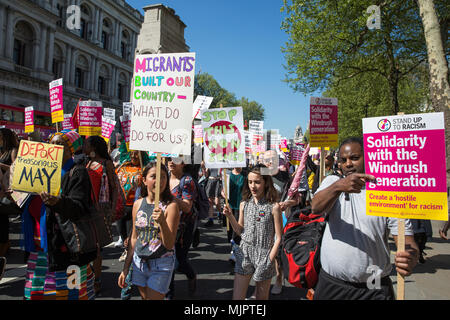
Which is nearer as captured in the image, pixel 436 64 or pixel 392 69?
pixel 436 64

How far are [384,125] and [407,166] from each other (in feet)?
0.91

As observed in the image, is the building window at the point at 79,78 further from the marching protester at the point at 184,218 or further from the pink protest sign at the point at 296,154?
the marching protester at the point at 184,218

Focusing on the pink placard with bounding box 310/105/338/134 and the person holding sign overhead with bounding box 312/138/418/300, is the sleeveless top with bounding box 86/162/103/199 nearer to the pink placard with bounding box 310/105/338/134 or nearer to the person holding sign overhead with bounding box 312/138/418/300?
the person holding sign overhead with bounding box 312/138/418/300

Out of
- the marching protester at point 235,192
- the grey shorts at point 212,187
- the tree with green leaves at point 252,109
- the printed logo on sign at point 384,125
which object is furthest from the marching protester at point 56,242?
the tree with green leaves at point 252,109

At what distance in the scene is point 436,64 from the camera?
6.34m

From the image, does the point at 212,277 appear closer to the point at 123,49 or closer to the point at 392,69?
the point at 392,69

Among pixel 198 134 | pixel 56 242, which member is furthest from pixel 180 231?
pixel 198 134

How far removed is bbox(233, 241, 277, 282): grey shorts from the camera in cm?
291

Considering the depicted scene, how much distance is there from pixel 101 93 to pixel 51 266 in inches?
1713

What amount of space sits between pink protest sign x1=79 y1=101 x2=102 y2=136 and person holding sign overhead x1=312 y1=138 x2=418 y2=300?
700 cm

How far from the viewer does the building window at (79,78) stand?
3736 centimetres

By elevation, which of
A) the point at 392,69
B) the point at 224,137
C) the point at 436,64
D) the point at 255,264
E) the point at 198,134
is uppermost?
the point at 392,69

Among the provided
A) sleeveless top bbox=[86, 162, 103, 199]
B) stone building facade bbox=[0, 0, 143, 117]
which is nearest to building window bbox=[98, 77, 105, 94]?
stone building facade bbox=[0, 0, 143, 117]
